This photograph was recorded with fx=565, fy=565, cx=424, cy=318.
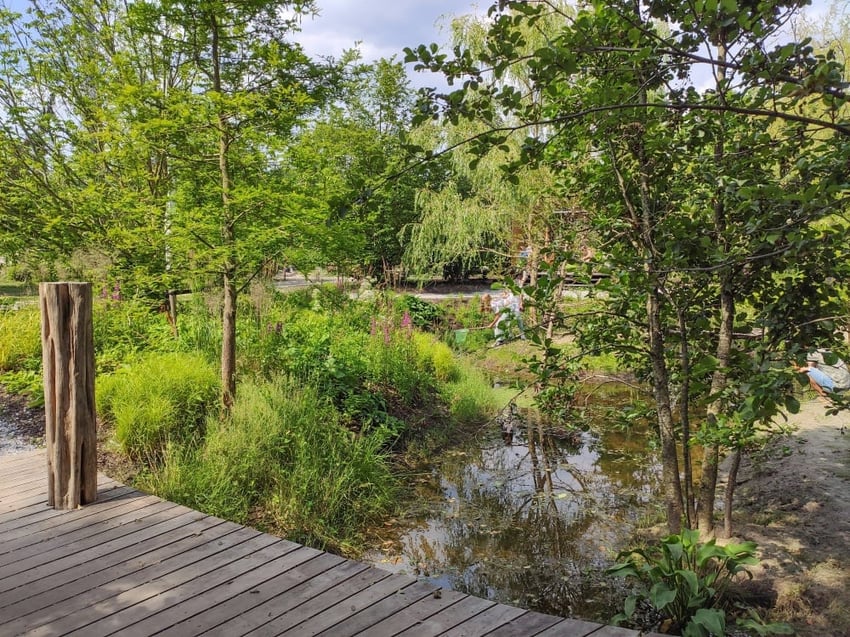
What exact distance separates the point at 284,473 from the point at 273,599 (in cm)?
200

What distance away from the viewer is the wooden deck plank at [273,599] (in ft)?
7.36

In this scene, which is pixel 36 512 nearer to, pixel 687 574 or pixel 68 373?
pixel 68 373

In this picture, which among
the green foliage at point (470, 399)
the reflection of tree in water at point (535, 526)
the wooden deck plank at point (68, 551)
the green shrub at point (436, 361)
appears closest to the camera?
the wooden deck plank at point (68, 551)

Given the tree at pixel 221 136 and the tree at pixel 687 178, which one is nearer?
the tree at pixel 687 178

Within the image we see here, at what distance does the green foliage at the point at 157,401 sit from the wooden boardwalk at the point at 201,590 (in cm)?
128

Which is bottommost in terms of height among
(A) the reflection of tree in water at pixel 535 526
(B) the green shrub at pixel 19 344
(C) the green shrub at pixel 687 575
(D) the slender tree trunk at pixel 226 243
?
(A) the reflection of tree in water at pixel 535 526

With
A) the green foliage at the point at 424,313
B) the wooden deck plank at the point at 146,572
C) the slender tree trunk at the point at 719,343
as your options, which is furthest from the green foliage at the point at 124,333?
the slender tree trunk at the point at 719,343

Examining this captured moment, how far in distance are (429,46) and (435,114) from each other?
23 cm

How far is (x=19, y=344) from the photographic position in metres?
6.41

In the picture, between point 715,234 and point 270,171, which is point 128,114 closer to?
point 270,171

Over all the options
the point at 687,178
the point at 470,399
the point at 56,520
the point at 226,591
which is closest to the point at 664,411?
the point at 687,178

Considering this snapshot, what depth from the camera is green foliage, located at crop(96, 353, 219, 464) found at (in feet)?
14.9

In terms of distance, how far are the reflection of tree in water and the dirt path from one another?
0.88 meters

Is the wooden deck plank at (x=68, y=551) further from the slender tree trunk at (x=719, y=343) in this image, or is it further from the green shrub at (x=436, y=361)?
the green shrub at (x=436, y=361)
